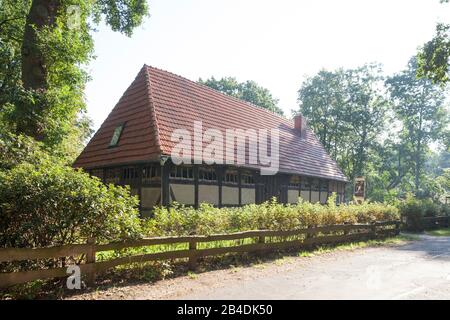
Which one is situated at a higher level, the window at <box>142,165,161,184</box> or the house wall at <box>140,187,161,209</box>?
the window at <box>142,165,161,184</box>

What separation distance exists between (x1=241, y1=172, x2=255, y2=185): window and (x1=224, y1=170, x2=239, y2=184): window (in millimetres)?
480

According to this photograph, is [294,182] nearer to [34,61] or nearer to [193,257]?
[193,257]

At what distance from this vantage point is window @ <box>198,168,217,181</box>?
14.3 meters

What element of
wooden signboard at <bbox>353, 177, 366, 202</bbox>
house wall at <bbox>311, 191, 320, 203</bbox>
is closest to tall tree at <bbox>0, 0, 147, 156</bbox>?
wooden signboard at <bbox>353, 177, 366, 202</bbox>

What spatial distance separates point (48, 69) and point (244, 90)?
34350 mm

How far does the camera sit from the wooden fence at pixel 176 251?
5.51 meters

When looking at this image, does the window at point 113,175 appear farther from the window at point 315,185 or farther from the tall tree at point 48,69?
the window at point 315,185

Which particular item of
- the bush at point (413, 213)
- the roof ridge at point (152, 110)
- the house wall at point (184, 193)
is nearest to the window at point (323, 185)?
the bush at point (413, 213)

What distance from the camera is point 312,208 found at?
1193 cm

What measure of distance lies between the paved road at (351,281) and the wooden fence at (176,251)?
1079 millimetres

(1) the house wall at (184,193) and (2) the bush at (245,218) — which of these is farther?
(1) the house wall at (184,193)

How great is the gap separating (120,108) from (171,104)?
2.92m

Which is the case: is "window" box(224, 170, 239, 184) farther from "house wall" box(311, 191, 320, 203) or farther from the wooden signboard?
"house wall" box(311, 191, 320, 203)
